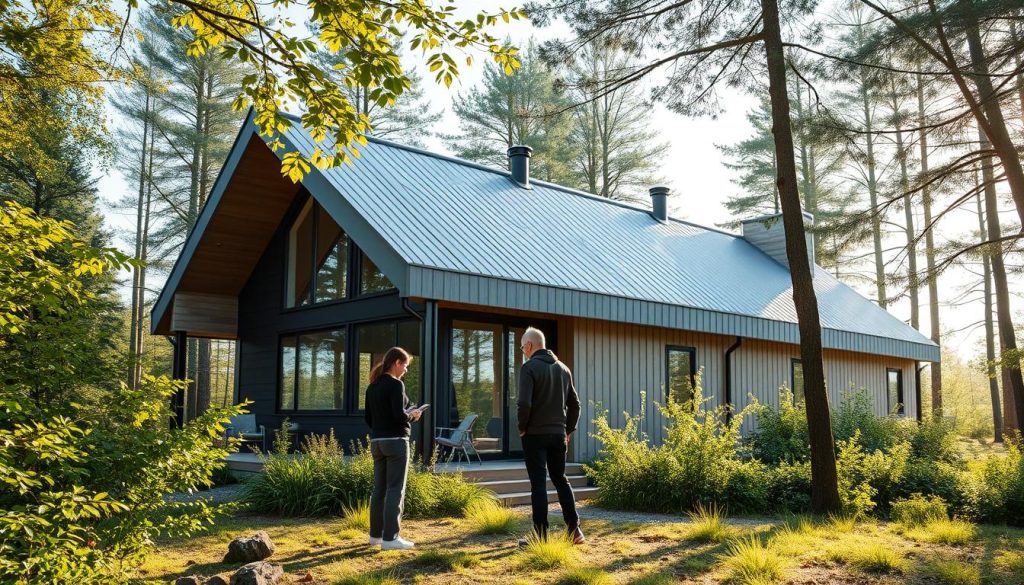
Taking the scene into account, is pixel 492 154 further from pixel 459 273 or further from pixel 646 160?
pixel 459 273

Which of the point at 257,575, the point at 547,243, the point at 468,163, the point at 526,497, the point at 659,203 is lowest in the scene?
the point at 526,497

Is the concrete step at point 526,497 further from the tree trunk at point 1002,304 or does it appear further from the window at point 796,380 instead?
the window at point 796,380

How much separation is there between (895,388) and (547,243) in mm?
11637

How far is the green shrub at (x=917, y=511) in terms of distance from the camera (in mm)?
7512

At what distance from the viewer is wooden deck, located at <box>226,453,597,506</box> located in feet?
30.4

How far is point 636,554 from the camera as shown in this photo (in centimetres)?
609

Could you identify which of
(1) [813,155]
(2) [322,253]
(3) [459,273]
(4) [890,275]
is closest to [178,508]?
(3) [459,273]

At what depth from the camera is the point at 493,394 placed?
11.3m

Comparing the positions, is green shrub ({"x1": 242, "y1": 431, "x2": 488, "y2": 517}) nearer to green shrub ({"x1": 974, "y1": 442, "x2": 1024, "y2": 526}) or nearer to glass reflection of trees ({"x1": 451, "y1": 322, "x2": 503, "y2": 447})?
glass reflection of trees ({"x1": 451, "y1": 322, "x2": 503, "y2": 447})

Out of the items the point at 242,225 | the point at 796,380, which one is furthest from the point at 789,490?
the point at 242,225

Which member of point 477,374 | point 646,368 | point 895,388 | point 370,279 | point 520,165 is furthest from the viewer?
point 895,388

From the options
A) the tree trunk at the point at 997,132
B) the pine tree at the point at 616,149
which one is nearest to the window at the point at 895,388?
the tree trunk at the point at 997,132

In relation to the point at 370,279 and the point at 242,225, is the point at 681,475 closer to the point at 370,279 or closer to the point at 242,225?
the point at 370,279

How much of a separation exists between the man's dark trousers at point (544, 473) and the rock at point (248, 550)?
199cm
